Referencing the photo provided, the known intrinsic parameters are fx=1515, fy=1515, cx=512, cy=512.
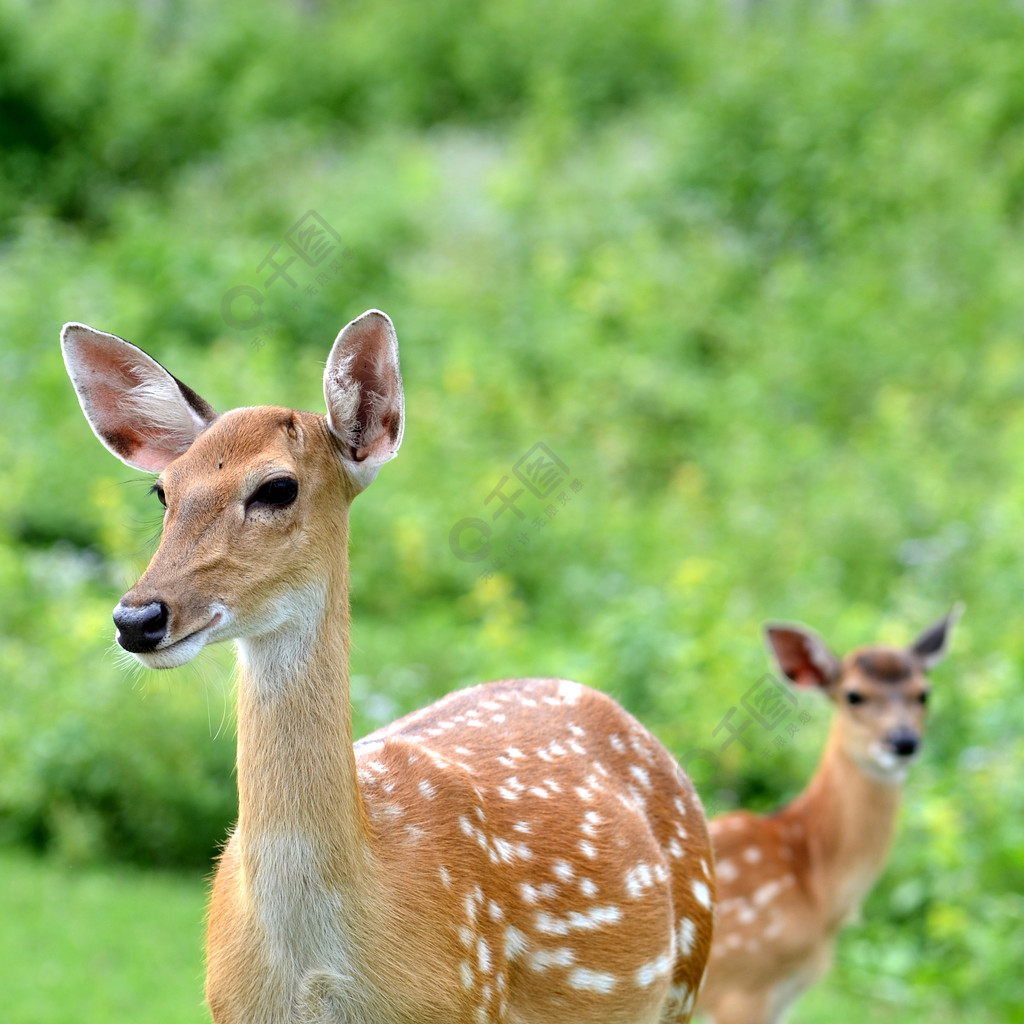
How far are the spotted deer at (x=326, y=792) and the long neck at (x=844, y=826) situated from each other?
9.13 feet

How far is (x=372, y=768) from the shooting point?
10.4 feet

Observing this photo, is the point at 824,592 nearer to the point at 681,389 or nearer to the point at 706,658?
the point at 706,658

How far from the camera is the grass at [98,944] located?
244 inches

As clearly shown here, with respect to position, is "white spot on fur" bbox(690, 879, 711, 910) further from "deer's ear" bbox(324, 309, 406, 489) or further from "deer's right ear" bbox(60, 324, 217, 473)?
"deer's right ear" bbox(60, 324, 217, 473)

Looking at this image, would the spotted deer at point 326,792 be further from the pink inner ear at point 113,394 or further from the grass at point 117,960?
the grass at point 117,960

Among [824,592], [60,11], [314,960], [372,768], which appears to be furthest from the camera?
[60,11]

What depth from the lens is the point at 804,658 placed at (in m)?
6.25

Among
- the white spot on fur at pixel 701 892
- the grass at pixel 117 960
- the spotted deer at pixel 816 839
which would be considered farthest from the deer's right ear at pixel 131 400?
the grass at pixel 117 960

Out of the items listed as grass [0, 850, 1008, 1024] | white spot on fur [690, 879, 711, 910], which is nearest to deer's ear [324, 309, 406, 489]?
white spot on fur [690, 879, 711, 910]

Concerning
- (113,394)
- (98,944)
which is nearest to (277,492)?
(113,394)

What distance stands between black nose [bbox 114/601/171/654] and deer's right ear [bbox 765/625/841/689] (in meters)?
3.91

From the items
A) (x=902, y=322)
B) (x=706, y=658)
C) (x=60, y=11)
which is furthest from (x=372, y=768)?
(x=60, y=11)

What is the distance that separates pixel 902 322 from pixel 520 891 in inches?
401

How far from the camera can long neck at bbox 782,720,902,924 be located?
19.5ft
